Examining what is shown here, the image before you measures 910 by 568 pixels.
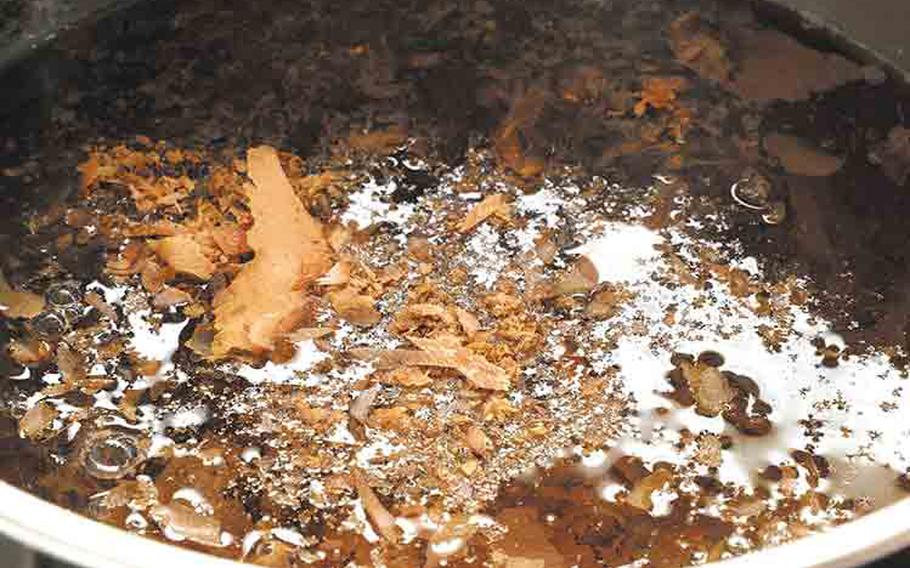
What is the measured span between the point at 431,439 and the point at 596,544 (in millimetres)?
110

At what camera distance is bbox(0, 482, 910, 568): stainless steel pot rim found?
1.65 ft

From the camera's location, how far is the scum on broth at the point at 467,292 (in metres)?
0.75

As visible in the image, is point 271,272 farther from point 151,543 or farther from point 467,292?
point 151,543

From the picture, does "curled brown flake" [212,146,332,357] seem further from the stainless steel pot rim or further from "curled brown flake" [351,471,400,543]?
the stainless steel pot rim

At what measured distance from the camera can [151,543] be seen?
506mm

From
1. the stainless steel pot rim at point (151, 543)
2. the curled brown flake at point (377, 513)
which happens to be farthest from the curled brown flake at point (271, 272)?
the stainless steel pot rim at point (151, 543)

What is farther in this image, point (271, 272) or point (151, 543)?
point (271, 272)

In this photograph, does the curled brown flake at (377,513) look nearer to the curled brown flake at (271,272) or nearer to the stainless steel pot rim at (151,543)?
the curled brown flake at (271,272)

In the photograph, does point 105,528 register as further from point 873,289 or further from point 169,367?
point 873,289

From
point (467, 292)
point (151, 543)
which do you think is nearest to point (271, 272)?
point (467, 292)

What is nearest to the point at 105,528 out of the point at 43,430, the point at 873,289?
the point at 43,430

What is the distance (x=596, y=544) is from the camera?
2.39ft

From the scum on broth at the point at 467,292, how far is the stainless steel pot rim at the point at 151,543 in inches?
8.1

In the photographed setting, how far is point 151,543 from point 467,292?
392mm
